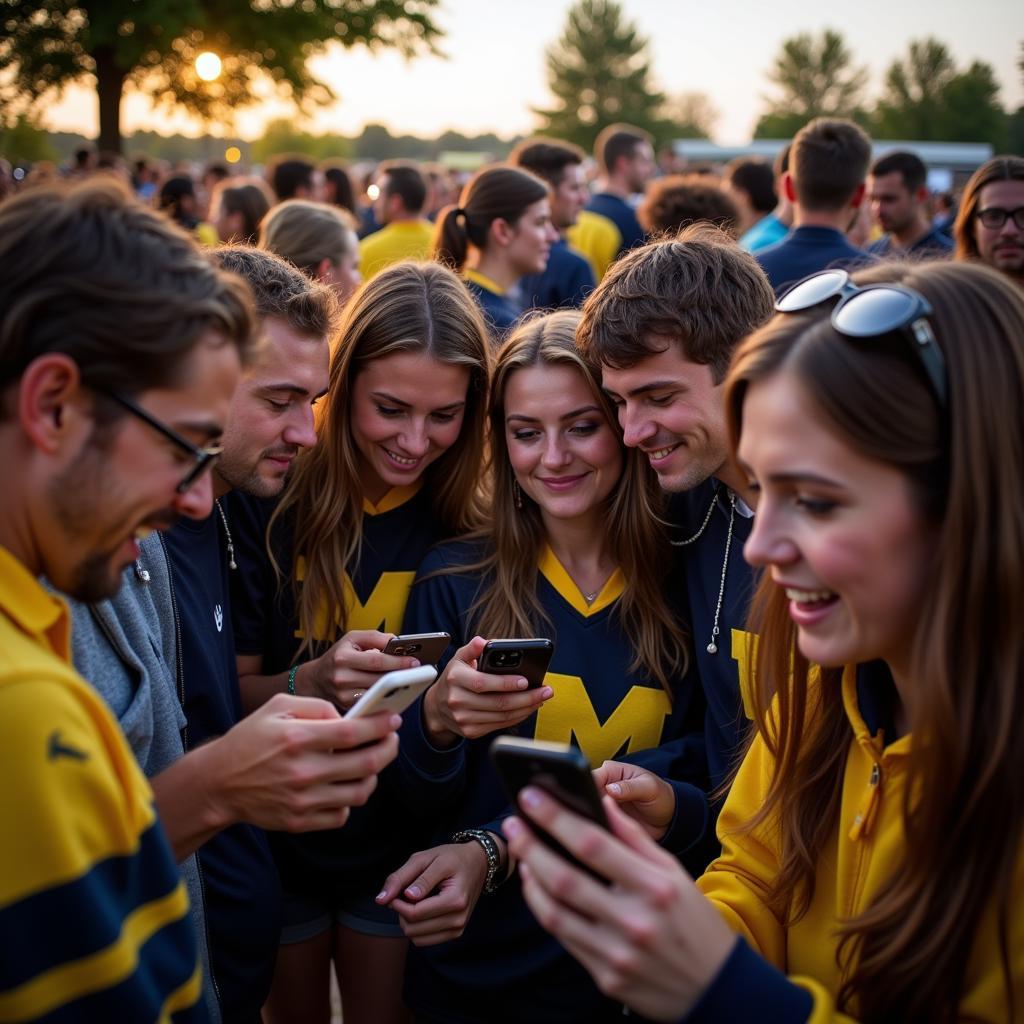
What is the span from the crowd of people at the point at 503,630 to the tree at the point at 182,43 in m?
23.8

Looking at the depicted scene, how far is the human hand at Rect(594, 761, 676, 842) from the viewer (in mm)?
2564

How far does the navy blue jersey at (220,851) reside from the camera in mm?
2637

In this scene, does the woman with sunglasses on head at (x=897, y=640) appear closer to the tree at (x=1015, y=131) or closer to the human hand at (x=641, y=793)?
the human hand at (x=641, y=793)

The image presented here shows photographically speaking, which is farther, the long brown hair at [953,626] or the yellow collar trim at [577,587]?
the yellow collar trim at [577,587]

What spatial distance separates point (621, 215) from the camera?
34.1 ft

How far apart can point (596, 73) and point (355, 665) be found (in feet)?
289

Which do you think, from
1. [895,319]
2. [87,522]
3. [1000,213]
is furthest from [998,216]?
[87,522]

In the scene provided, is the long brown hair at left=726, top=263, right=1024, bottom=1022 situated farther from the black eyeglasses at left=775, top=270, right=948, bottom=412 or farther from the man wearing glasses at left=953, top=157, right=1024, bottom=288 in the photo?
the man wearing glasses at left=953, top=157, right=1024, bottom=288

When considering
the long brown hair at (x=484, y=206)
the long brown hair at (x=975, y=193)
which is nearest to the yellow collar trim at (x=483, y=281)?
the long brown hair at (x=484, y=206)

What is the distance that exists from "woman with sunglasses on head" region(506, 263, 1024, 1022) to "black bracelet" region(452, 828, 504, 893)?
1.06m

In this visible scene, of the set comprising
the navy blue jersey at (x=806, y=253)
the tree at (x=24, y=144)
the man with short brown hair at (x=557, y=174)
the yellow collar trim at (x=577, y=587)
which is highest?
the tree at (x=24, y=144)

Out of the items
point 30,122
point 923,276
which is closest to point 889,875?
point 923,276

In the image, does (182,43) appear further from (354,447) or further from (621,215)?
(354,447)

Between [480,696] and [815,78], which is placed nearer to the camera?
[480,696]
